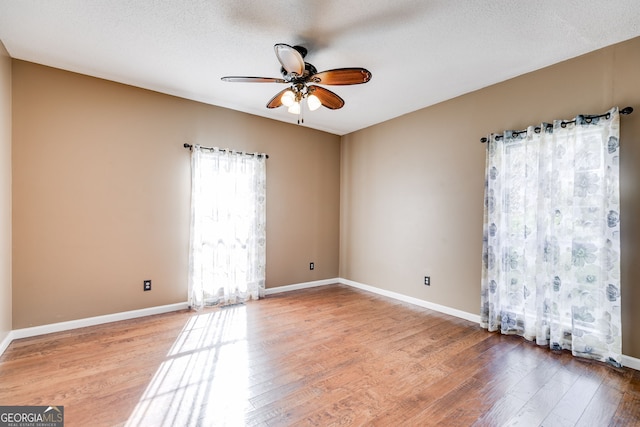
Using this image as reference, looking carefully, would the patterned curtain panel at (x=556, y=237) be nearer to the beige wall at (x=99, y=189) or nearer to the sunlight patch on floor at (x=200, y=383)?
the sunlight patch on floor at (x=200, y=383)

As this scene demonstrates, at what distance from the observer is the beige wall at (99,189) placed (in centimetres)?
287

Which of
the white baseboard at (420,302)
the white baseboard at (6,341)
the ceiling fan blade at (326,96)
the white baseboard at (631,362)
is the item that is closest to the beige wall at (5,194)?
the white baseboard at (6,341)

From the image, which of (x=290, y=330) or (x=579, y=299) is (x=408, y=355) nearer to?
(x=290, y=330)

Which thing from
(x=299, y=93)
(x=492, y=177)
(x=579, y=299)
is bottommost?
(x=579, y=299)

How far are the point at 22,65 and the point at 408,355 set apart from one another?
457 cm

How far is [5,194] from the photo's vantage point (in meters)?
2.63

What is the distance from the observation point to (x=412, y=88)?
3393mm

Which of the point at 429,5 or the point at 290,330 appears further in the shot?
the point at 290,330

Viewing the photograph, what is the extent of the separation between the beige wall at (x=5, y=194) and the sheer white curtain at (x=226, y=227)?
1.59 meters

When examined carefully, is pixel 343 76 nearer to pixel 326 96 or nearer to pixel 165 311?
pixel 326 96

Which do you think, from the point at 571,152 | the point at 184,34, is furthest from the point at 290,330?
the point at 571,152

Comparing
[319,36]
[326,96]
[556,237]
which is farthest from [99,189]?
[556,237]

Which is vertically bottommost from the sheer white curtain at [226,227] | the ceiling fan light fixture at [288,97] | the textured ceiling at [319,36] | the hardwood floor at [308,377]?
the hardwood floor at [308,377]

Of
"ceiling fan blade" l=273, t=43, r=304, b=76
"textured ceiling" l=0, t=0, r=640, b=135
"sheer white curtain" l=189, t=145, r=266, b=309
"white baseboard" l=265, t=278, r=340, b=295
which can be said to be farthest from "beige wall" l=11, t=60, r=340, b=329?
"ceiling fan blade" l=273, t=43, r=304, b=76
